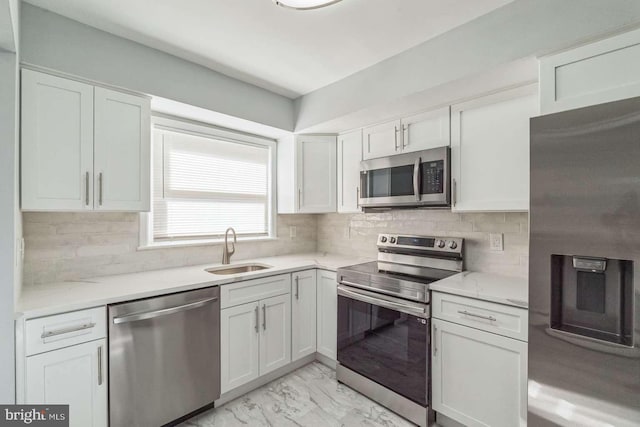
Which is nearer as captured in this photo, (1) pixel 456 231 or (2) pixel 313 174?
(1) pixel 456 231

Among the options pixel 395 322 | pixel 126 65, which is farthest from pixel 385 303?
pixel 126 65

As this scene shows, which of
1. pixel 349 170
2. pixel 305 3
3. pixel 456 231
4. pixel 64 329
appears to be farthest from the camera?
pixel 349 170

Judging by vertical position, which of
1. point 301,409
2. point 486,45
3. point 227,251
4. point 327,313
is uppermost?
point 486,45

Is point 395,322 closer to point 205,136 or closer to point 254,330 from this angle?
point 254,330

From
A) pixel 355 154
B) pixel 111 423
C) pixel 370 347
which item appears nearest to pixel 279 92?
pixel 355 154

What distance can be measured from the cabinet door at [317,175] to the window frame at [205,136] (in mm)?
427

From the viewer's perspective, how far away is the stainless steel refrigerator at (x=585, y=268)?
1171 millimetres

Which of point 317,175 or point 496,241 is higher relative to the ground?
point 317,175

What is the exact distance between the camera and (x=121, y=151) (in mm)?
1931

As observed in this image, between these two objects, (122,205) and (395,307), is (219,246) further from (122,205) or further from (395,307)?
(395,307)

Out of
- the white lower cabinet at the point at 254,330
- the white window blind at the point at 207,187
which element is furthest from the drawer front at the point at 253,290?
the white window blind at the point at 207,187

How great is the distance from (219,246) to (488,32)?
264 centimetres

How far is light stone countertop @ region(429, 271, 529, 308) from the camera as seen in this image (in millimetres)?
1644

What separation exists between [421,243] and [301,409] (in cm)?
160
